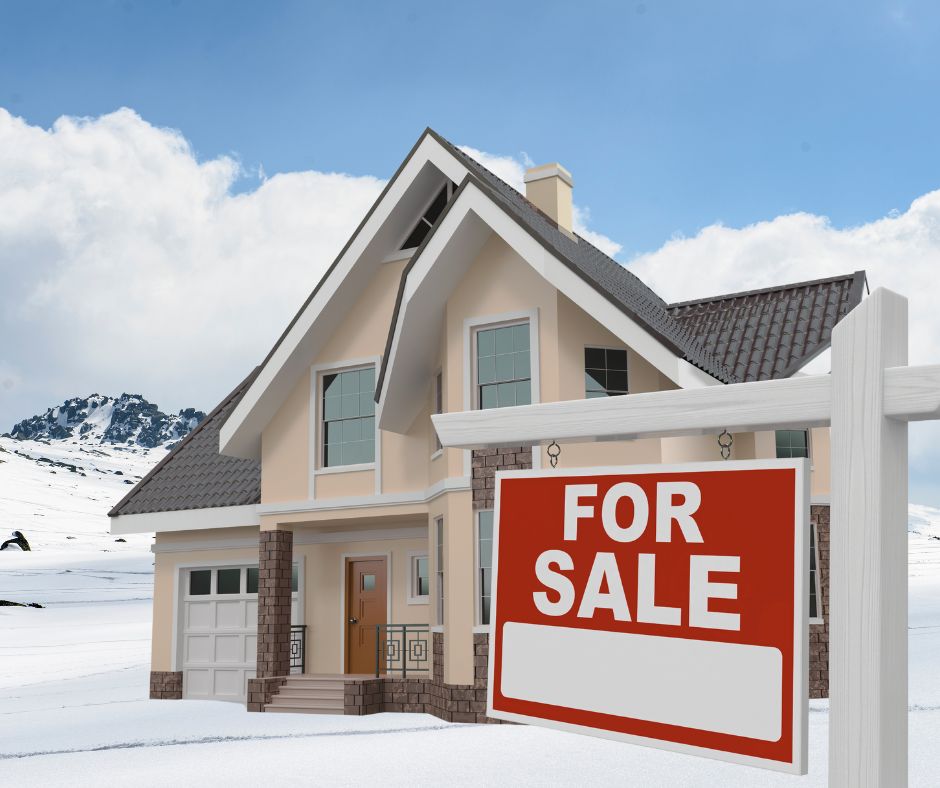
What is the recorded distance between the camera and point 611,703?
3020 mm

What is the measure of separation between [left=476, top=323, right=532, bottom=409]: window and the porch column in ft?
17.3

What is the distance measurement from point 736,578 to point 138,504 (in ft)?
62.9

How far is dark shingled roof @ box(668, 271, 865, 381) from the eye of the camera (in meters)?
16.8

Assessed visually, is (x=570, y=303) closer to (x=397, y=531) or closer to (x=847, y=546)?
(x=397, y=531)

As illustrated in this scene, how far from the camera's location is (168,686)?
19734 millimetres

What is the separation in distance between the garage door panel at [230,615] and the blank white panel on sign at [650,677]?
17.2 m

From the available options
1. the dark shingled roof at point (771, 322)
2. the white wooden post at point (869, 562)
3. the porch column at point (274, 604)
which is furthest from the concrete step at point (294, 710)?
the white wooden post at point (869, 562)

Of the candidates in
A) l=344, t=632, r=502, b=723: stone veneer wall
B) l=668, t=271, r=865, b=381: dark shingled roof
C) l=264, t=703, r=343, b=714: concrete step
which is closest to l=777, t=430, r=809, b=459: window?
l=668, t=271, r=865, b=381: dark shingled roof

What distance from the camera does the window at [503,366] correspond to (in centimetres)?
1453

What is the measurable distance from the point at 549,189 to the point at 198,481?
9118 mm

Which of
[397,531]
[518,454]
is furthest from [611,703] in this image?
[397,531]

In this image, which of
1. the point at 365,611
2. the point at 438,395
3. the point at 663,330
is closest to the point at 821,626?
the point at 663,330

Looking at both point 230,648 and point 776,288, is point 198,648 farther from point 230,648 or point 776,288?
point 776,288

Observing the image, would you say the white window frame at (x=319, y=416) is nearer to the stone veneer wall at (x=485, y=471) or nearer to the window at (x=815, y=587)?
the stone veneer wall at (x=485, y=471)
